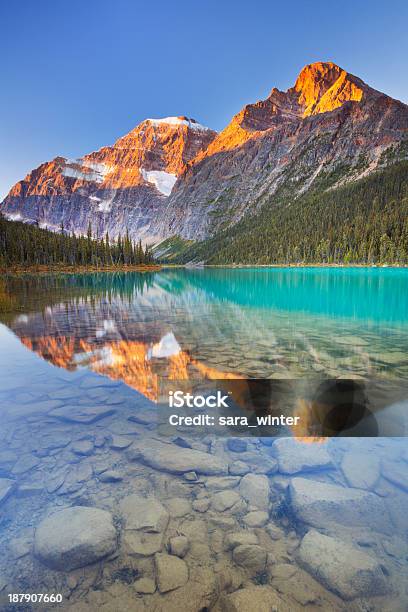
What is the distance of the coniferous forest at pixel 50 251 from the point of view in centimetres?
12169

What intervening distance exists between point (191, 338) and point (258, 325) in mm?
6280

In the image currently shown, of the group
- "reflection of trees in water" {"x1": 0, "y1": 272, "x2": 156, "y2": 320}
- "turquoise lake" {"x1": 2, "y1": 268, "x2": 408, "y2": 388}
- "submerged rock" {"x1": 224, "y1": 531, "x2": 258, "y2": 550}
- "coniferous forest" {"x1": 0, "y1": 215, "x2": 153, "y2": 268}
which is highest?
"coniferous forest" {"x1": 0, "y1": 215, "x2": 153, "y2": 268}

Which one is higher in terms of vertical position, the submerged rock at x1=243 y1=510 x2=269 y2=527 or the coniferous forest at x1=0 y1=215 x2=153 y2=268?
the coniferous forest at x1=0 y1=215 x2=153 y2=268

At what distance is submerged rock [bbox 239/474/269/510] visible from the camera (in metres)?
5.72

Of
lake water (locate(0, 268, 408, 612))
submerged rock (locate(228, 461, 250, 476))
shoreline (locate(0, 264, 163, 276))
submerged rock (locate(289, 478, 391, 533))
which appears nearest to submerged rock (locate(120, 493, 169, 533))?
lake water (locate(0, 268, 408, 612))

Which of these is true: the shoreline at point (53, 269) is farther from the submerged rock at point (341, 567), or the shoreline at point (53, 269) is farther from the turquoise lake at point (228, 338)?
the submerged rock at point (341, 567)

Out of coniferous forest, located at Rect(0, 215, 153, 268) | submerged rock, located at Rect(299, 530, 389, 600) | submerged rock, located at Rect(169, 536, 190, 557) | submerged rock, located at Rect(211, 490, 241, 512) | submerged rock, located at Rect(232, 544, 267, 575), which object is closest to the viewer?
submerged rock, located at Rect(299, 530, 389, 600)

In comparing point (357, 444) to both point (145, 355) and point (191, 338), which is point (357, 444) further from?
point (191, 338)

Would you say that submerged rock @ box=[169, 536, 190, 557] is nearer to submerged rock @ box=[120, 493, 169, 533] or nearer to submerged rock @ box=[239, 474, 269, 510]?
submerged rock @ box=[120, 493, 169, 533]

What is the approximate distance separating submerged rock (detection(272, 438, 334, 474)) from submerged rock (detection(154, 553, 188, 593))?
274cm

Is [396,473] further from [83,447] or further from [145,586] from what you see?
[83,447]

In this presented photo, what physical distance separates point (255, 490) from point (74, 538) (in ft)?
10.0

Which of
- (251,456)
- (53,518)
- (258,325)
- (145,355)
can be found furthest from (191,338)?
(53,518)

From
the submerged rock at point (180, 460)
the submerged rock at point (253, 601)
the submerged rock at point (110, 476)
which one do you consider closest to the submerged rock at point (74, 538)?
the submerged rock at point (110, 476)
